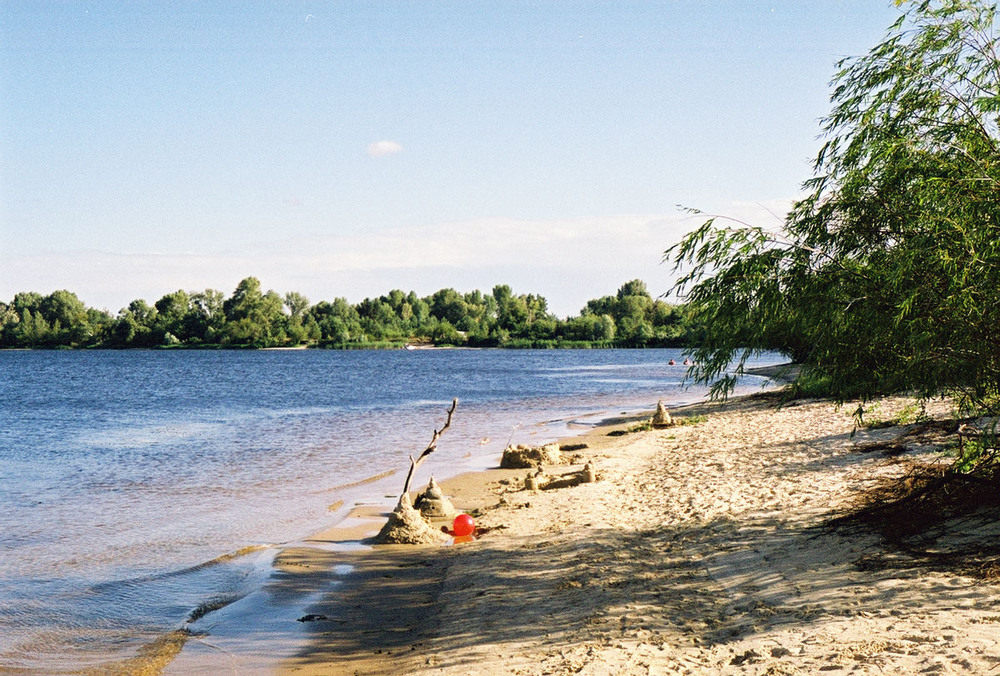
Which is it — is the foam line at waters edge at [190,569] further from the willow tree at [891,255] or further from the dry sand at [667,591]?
the willow tree at [891,255]

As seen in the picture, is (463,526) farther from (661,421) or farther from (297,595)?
(661,421)

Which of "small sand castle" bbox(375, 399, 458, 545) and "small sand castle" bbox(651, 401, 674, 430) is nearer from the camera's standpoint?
"small sand castle" bbox(375, 399, 458, 545)

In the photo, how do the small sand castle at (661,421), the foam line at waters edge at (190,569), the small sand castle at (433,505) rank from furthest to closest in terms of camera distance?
the small sand castle at (661,421) < the small sand castle at (433,505) < the foam line at waters edge at (190,569)

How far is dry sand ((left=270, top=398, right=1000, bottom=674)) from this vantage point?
768 cm

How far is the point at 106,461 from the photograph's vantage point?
28.7m

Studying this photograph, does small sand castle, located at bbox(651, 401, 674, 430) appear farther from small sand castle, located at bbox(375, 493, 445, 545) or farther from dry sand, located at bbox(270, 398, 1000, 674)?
small sand castle, located at bbox(375, 493, 445, 545)

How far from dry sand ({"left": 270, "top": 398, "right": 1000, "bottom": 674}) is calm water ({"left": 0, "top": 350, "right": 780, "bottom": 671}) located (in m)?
2.27

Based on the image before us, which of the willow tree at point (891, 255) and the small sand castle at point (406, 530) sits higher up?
the willow tree at point (891, 255)

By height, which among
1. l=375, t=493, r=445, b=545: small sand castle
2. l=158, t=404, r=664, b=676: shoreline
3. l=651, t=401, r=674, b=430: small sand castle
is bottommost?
l=158, t=404, r=664, b=676: shoreline

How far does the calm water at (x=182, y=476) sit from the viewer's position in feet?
41.0

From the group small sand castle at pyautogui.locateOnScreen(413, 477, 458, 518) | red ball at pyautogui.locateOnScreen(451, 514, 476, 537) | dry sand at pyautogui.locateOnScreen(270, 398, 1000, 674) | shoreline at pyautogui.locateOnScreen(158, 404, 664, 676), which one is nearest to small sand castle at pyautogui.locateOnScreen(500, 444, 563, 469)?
shoreline at pyautogui.locateOnScreen(158, 404, 664, 676)

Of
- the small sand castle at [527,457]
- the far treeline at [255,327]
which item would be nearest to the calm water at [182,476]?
the small sand castle at [527,457]

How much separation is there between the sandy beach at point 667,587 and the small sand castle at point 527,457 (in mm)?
4997

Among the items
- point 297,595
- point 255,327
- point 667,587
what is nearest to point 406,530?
point 297,595
